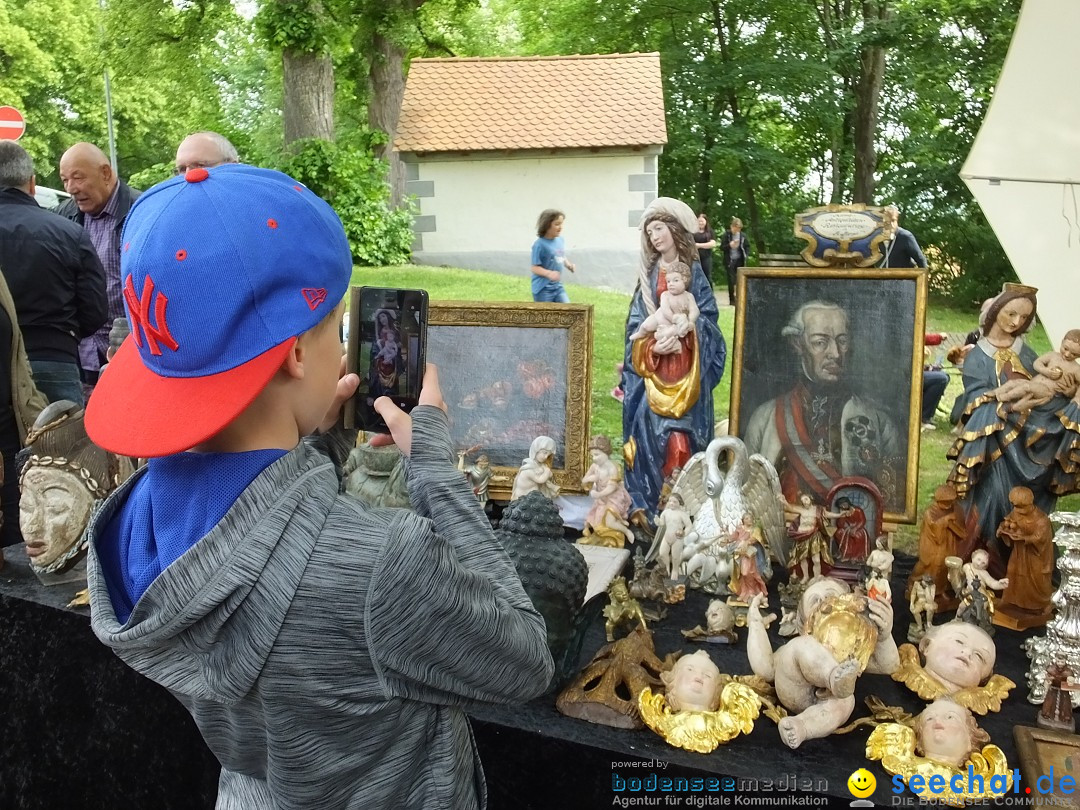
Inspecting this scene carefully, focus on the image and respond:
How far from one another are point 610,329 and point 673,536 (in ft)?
13.2

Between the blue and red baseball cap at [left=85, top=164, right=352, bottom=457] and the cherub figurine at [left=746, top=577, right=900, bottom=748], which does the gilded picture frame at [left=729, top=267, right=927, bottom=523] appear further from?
the blue and red baseball cap at [left=85, top=164, right=352, bottom=457]

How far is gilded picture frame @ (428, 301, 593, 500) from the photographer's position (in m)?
3.19

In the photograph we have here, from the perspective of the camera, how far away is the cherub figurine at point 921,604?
2236 millimetres

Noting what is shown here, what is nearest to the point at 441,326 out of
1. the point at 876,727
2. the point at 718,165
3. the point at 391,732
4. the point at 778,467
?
the point at 778,467

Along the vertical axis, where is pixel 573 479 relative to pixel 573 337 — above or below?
below

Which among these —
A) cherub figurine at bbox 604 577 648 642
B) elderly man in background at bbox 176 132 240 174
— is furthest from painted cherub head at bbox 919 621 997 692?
elderly man in background at bbox 176 132 240 174

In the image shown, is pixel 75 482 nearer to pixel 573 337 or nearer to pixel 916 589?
pixel 573 337

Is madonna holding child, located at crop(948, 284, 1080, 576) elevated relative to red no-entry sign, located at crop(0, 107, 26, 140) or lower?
lower

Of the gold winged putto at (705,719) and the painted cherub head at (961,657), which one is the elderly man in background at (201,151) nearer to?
the gold winged putto at (705,719)

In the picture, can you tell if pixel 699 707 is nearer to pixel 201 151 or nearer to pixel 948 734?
pixel 948 734

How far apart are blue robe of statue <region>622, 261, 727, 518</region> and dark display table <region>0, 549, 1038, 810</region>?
0.63 m

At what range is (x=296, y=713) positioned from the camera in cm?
85

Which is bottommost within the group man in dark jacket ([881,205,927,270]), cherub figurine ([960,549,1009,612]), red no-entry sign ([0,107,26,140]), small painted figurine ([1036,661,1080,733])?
small painted figurine ([1036,661,1080,733])

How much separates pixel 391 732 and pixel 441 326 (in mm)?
2502
